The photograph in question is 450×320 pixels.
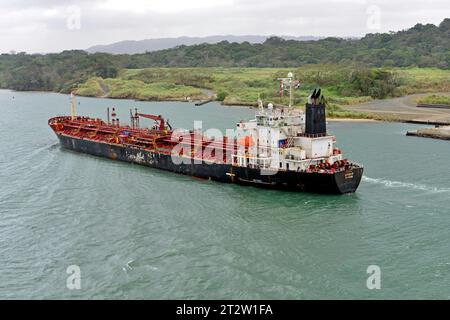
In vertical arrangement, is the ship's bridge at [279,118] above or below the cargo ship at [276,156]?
above

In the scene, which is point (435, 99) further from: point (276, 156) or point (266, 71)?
point (266, 71)

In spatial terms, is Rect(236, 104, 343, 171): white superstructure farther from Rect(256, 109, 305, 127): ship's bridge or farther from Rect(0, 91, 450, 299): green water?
Rect(0, 91, 450, 299): green water

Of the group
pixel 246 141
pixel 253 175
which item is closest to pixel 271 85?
pixel 246 141

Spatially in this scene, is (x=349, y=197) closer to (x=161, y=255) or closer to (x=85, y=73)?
(x=161, y=255)

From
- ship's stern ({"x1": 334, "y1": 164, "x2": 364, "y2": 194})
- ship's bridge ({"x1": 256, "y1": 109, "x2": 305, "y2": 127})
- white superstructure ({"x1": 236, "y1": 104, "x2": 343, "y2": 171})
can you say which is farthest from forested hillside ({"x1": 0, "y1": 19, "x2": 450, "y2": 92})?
ship's stern ({"x1": 334, "y1": 164, "x2": 364, "y2": 194})

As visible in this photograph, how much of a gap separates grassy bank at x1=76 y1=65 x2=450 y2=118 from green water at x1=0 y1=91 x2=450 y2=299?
47.6 meters

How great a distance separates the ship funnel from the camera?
35.3m

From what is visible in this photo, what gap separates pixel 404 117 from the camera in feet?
247

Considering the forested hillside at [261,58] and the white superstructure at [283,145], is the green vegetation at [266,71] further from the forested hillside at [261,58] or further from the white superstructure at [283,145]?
the white superstructure at [283,145]

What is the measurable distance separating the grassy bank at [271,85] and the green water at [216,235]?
47.6 m

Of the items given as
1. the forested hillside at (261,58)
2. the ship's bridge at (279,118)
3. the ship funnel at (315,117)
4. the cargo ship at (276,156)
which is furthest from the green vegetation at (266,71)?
the ship funnel at (315,117)

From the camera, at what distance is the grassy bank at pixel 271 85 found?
99.2 metres

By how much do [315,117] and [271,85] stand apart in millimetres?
82599

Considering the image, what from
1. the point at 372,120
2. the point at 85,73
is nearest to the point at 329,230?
the point at 372,120
